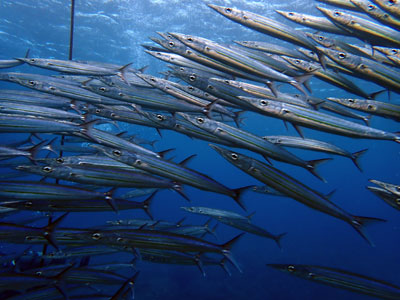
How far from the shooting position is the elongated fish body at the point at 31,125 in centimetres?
293

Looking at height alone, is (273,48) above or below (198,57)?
above

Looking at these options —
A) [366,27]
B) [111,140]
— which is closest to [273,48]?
[366,27]

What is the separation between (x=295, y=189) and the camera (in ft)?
8.39

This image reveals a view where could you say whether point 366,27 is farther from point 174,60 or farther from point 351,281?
point 351,281

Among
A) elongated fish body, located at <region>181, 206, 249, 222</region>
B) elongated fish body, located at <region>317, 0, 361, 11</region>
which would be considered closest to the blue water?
elongated fish body, located at <region>181, 206, 249, 222</region>

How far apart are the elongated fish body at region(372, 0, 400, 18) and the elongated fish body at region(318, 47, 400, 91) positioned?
52 centimetres

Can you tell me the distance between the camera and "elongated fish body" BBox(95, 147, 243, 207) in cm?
274

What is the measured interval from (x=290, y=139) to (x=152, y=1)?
1824cm

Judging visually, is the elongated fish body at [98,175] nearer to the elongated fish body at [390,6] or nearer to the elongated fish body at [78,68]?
the elongated fish body at [78,68]

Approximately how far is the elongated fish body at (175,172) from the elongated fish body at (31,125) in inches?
33.4

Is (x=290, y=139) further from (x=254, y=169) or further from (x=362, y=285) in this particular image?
(x=362, y=285)

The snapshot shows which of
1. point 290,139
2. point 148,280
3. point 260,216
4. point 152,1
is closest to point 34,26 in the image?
point 152,1

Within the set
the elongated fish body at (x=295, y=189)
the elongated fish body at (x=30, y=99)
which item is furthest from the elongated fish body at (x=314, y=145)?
the elongated fish body at (x=30, y=99)

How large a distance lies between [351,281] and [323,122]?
179 centimetres
